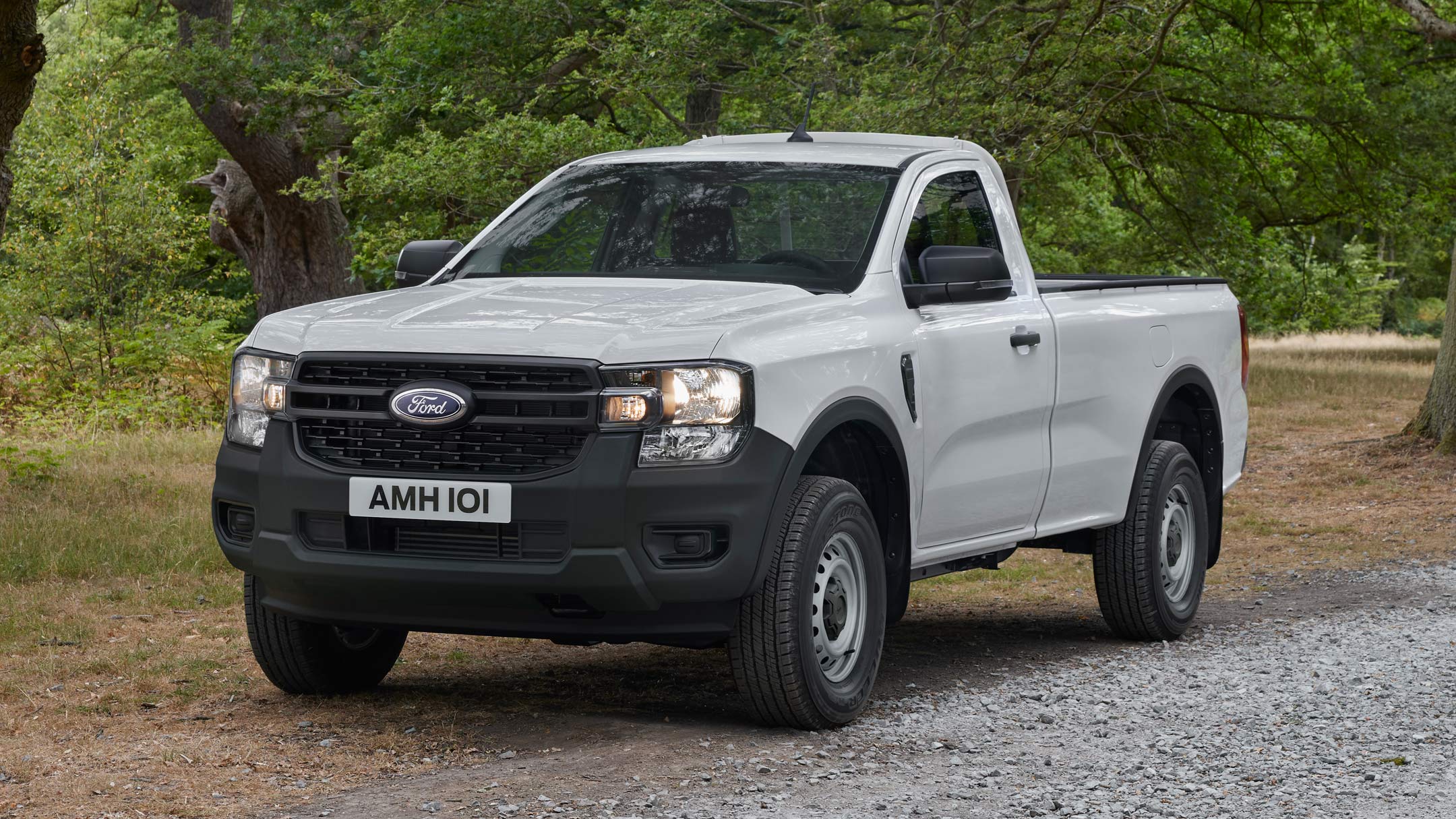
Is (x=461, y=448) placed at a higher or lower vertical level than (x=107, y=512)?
higher

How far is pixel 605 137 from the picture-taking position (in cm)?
1752

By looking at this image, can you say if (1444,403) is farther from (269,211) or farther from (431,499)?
(269,211)

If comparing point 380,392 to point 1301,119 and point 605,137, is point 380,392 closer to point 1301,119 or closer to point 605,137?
point 605,137

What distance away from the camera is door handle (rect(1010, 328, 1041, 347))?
22.0ft

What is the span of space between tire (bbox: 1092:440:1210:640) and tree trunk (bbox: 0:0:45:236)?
259 inches

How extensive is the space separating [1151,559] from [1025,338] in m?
1.64

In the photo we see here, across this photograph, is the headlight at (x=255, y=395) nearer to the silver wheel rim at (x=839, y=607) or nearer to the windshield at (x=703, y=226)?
the windshield at (x=703, y=226)

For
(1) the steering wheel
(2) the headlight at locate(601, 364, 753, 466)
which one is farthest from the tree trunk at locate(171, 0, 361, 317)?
(2) the headlight at locate(601, 364, 753, 466)

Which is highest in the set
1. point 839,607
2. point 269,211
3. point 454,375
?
point 269,211

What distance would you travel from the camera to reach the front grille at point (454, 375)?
16.5ft

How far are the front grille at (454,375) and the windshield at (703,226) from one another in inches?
51.2

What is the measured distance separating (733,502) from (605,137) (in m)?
12.9

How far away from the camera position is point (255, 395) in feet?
18.1

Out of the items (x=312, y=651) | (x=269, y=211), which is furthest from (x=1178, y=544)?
(x=269, y=211)
